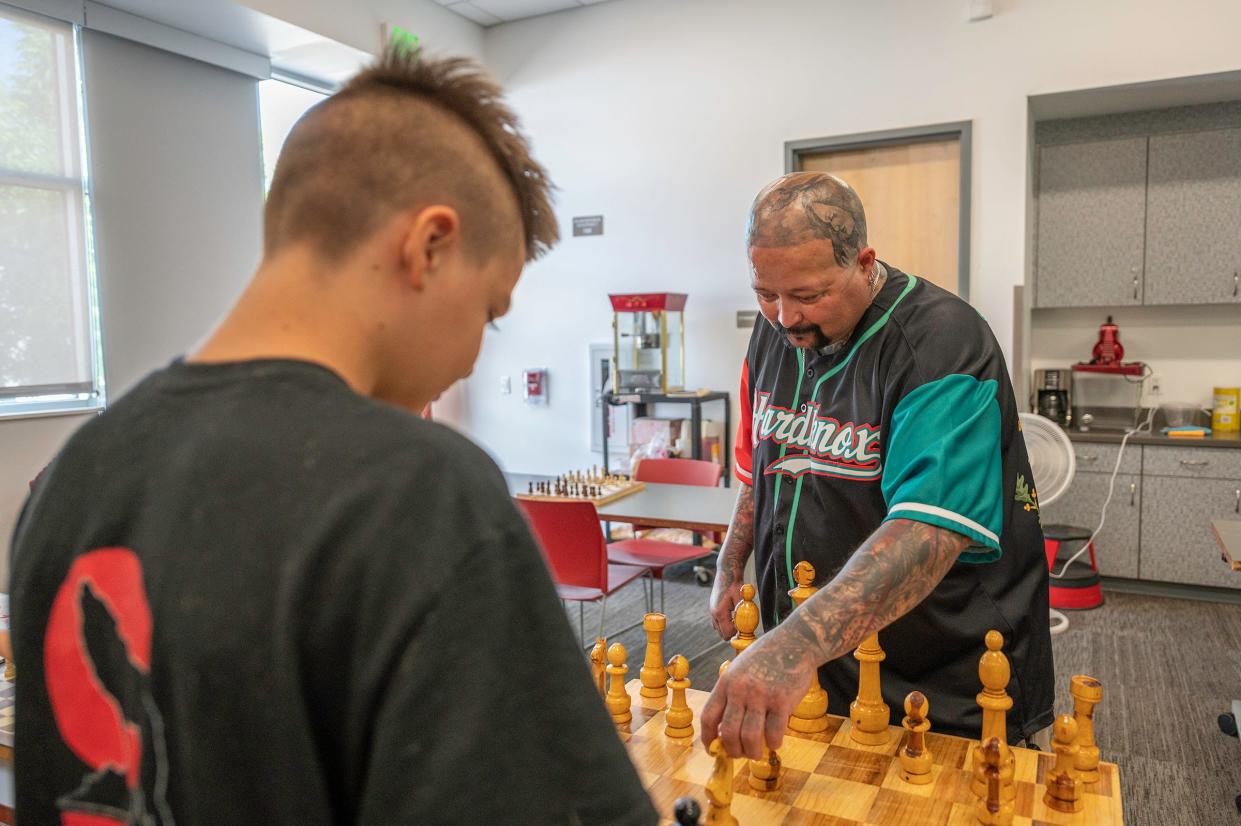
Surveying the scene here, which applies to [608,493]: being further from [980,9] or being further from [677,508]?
[980,9]

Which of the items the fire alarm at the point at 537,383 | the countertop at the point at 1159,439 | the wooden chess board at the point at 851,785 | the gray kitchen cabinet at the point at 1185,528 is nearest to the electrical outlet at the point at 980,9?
the countertop at the point at 1159,439

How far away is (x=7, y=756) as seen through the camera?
4.85 ft

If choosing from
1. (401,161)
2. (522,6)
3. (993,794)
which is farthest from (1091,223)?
(401,161)

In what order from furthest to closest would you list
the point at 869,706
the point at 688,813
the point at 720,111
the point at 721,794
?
the point at 720,111, the point at 869,706, the point at 721,794, the point at 688,813

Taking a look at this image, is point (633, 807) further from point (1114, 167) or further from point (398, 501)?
point (1114, 167)

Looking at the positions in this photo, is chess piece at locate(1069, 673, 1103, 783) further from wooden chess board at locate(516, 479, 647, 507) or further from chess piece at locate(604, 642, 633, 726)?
wooden chess board at locate(516, 479, 647, 507)

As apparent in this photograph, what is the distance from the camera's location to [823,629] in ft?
4.06

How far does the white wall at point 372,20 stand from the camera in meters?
4.57

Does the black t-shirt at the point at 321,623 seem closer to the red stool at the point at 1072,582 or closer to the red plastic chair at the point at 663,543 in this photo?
the red plastic chair at the point at 663,543

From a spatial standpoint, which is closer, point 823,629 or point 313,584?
point 313,584

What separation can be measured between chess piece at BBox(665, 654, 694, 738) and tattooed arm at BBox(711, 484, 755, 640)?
550 mm

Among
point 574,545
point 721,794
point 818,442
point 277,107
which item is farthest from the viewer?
point 277,107

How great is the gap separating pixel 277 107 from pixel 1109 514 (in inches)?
213

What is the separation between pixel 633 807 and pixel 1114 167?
5500 millimetres
